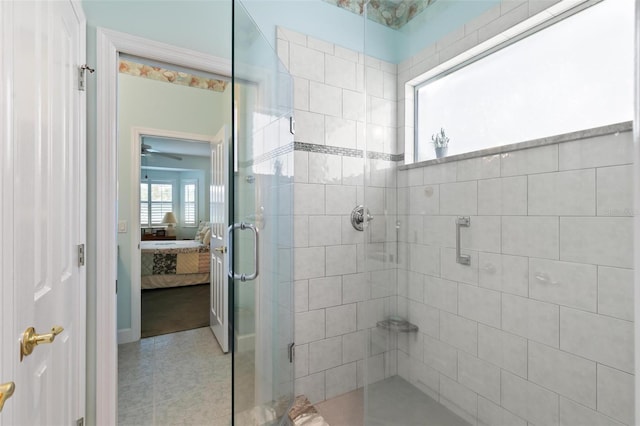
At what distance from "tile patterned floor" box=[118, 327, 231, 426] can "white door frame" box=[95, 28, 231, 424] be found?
442 mm

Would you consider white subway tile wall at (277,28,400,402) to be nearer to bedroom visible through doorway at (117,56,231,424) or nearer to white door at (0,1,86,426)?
bedroom visible through doorway at (117,56,231,424)

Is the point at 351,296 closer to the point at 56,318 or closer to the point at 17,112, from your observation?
the point at 56,318

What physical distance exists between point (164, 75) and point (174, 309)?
9.39 feet

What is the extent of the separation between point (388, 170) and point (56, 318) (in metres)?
1.62

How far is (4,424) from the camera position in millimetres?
648

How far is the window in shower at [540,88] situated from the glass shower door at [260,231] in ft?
2.63

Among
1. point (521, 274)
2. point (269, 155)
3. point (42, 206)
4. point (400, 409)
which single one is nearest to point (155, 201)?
→ point (269, 155)

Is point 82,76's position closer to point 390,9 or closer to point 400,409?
point 390,9

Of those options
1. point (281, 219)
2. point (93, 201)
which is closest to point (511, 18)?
point (281, 219)

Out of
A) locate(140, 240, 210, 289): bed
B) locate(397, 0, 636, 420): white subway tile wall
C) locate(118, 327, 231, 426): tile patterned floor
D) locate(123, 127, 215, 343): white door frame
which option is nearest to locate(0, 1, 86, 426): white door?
locate(118, 327, 231, 426): tile patterned floor

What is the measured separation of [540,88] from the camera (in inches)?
49.9

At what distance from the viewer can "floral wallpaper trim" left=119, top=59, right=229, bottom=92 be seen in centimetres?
283

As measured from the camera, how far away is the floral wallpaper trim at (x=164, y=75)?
2.83m

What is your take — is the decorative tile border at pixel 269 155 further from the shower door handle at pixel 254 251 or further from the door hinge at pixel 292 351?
the door hinge at pixel 292 351
